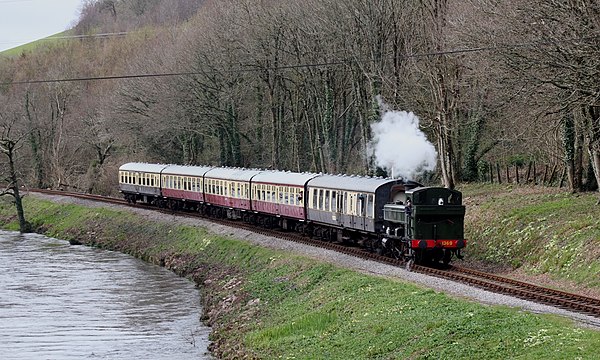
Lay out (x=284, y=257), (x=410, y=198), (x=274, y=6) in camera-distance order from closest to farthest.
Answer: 1. (x=410, y=198)
2. (x=284, y=257)
3. (x=274, y=6)

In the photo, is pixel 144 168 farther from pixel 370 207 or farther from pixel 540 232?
pixel 540 232

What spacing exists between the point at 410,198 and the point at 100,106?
186 feet

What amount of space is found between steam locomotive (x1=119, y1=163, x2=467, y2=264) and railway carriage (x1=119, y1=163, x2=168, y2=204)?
4.5 inches

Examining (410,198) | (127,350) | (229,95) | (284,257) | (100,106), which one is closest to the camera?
(127,350)

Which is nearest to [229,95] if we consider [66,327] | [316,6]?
[316,6]

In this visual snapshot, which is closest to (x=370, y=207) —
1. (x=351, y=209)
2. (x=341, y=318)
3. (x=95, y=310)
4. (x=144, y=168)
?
(x=351, y=209)

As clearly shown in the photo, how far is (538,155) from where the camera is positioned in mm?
43844

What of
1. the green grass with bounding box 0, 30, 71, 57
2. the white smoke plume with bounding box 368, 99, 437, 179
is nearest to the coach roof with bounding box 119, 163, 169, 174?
the white smoke plume with bounding box 368, 99, 437, 179

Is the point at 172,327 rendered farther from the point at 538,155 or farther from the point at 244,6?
the point at 244,6

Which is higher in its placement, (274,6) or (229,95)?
(274,6)

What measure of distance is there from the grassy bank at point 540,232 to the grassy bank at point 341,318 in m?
5.44

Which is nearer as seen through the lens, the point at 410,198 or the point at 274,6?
the point at 410,198

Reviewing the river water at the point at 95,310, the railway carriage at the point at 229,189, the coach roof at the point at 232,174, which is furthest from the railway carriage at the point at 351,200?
the coach roof at the point at 232,174

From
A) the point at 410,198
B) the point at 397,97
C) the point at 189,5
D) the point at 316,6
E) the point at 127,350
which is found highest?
the point at 189,5
